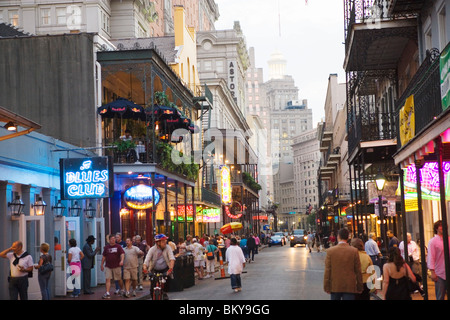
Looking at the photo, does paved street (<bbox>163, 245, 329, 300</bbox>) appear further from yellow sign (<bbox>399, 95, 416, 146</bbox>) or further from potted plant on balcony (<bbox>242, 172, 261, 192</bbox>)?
potted plant on balcony (<bbox>242, 172, 261, 192</bbox>)

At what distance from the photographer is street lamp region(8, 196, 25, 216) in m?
18.4

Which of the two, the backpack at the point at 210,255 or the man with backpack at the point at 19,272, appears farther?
the backpack at the point at 210,255

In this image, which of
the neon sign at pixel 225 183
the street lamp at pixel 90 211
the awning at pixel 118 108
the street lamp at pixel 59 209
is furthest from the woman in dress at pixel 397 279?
the neon sign at pixel 225 183

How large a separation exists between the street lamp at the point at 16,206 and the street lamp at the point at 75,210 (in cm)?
420

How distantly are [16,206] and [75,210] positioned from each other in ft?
16.8

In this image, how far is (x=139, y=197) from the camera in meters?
27.1

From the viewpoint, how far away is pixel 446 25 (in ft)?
59.8

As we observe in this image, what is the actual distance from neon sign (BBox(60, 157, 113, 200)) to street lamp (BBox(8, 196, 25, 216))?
7.32ft

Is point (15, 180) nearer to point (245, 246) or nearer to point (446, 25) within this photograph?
point (446, 25)

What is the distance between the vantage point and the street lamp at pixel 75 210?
75.6 feet

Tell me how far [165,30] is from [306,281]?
52349 mm

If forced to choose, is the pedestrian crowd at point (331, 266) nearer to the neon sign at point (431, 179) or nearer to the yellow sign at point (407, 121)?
the neon sign at point (431, 179)

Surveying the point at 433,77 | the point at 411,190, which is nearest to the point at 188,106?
the point at 411,190
